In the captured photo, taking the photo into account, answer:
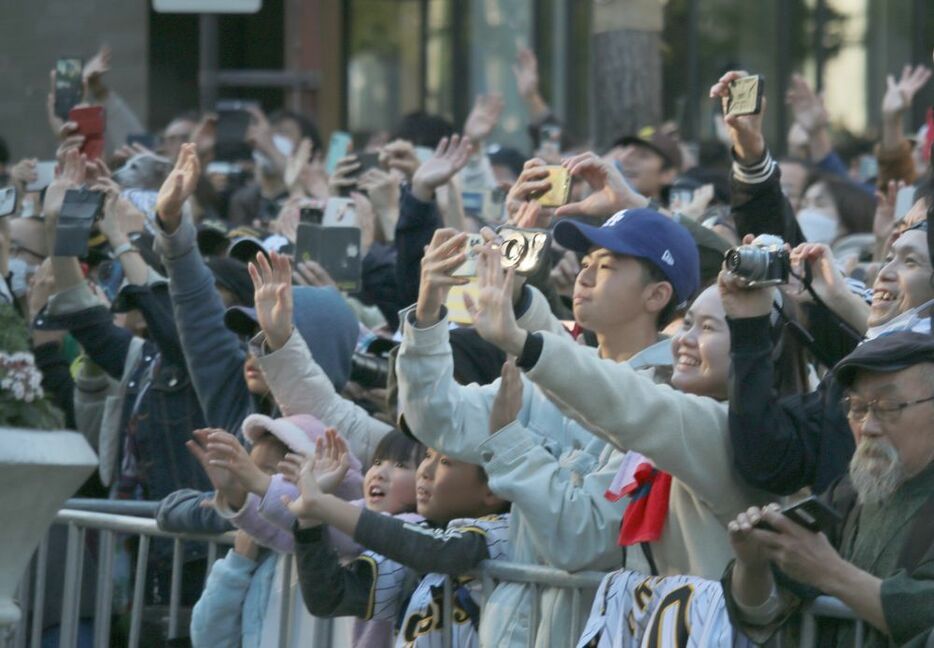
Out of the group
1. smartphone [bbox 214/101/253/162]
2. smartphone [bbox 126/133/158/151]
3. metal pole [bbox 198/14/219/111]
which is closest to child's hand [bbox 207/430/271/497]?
metal pole [bbox 198/14/219/111]

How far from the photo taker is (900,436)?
4.58 meters

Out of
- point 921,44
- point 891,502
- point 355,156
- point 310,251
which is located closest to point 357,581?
point 891,502

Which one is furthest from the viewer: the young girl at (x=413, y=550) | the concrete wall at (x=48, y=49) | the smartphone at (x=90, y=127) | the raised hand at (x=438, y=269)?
the concrete wall at (x=48, y=49)

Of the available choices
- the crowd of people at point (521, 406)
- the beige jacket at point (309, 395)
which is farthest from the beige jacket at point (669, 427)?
the beige jacket at point (309, 395)

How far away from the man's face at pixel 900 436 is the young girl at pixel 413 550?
51.5 inches

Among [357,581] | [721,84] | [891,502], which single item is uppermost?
[721,84]

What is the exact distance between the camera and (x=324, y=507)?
5.48 metres

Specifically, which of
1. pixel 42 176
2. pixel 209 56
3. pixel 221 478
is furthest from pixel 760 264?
pixel 209 56

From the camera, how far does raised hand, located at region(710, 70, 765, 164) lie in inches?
243

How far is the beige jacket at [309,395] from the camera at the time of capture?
21.0 feet

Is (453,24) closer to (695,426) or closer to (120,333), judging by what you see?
(120,333)

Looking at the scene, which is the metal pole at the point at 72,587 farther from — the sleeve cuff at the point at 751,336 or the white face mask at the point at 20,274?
the sleeve cuff at the point at 751,336

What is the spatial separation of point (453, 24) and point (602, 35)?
931 cm

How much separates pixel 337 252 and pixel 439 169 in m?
0.60
